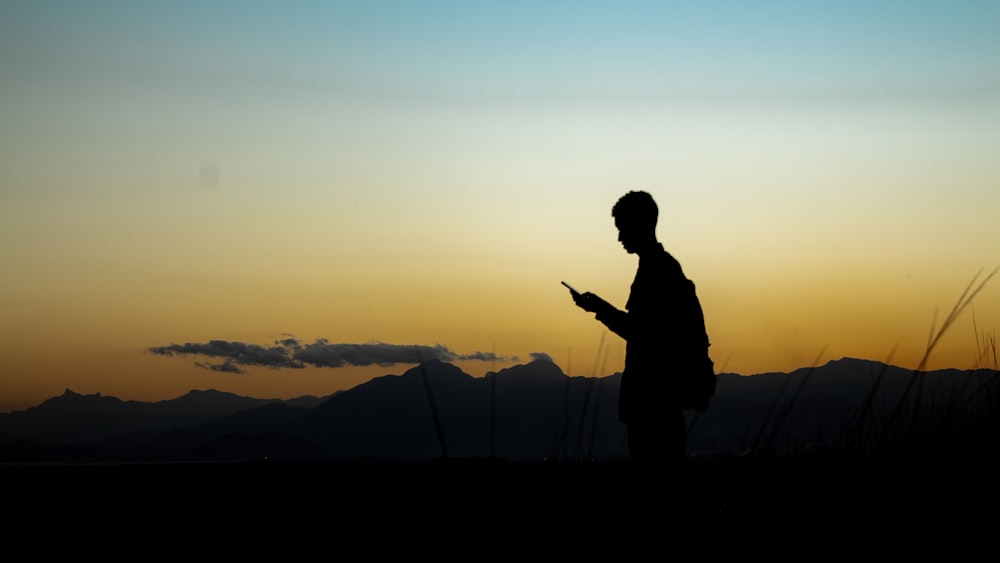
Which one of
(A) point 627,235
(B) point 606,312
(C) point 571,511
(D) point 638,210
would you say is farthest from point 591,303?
(C) point 571,511

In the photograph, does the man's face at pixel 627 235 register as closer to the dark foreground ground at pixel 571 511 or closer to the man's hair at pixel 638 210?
the man's hair at pixel 638 210

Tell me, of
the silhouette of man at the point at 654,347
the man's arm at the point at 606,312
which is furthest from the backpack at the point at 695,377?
the man's arm at the point at 606,312

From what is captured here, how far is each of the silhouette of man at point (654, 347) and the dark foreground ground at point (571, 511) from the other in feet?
0.54

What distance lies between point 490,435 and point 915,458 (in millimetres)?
2604

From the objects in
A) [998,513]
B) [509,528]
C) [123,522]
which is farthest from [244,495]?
[998,513]

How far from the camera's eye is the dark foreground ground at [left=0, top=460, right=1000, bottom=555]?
209 inches

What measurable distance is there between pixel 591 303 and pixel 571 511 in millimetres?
1276

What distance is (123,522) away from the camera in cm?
627

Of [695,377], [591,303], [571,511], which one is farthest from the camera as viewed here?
[571,511]

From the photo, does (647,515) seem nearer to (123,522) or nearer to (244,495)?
(123,522)

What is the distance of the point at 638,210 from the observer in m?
5.64

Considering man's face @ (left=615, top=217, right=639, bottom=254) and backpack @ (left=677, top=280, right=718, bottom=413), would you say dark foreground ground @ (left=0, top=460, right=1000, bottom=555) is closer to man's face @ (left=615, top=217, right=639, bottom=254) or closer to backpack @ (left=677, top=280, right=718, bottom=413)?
backpack @ (left=677, top=280, right=718, bottom=413)

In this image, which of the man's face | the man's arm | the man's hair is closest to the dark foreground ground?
the man's arm

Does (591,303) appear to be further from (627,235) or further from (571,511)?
(571,511)
